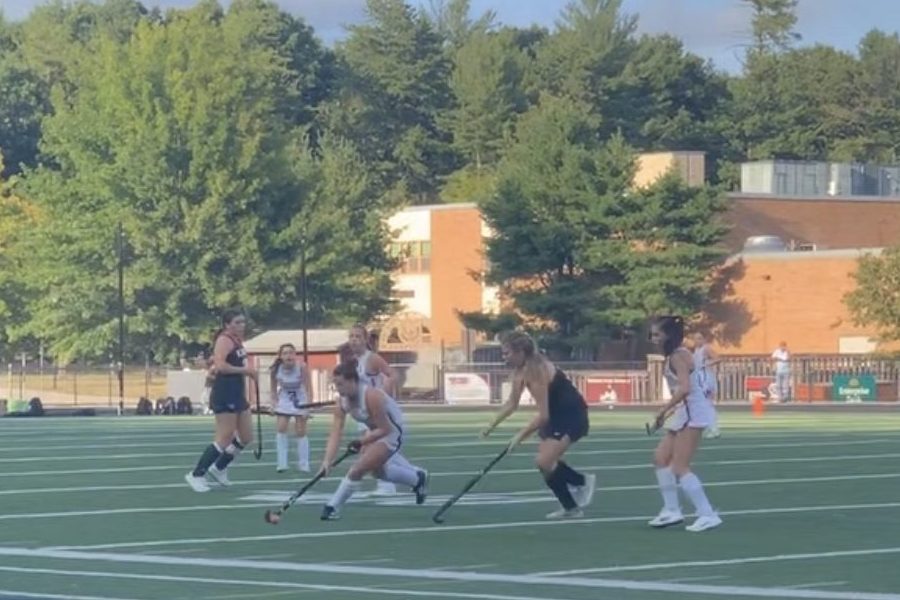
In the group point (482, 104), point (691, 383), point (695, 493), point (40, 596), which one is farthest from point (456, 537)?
point (482, 104)

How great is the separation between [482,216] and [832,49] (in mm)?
53106

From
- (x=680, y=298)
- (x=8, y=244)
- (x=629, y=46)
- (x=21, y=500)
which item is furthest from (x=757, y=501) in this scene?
(x=629, y=46)

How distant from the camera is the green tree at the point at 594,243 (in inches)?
2982

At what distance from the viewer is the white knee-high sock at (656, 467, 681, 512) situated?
56.7 ft

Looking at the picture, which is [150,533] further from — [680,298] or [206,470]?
[680,298]

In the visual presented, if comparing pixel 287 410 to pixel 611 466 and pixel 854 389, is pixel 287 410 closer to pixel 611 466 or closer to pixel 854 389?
pixel 611 466

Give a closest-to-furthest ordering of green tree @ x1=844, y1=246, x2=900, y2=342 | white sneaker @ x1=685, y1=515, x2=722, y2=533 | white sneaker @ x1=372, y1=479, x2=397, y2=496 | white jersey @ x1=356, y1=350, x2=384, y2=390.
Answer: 1. white sneaker @ x1=685, y1=515, x2=722, y2=533
2. white jersey @ x1=356, y1=350, x2=384, y2=390
3. white sneaker @ x1=372, y1=479, x2=397, y2=496
4. green tree @ x1=844, y1=246, x2=900, y2=342

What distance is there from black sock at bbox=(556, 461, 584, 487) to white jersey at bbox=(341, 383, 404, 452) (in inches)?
54.1

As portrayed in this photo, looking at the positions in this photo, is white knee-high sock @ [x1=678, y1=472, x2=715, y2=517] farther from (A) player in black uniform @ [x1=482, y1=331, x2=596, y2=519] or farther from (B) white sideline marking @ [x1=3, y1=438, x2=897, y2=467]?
(B) white sideline marking @ [x1=3, y1=438, x2=897, y2=467]

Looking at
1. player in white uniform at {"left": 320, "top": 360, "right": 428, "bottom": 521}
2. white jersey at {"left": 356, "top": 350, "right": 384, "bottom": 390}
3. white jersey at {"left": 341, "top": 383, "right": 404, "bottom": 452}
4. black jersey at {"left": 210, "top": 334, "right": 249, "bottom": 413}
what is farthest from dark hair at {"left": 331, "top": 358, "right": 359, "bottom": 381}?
black jersey at {"left": 210, "top": 334, "right": 249, "bottom": 413}

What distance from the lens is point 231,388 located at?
22.2 metres

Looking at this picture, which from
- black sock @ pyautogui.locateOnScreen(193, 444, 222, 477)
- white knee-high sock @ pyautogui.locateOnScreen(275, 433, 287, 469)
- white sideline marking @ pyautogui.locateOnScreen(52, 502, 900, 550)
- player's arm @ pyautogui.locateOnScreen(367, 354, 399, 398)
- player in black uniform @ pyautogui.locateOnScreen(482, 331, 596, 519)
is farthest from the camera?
white knee-high sock @ pyautogui.locateOnScreen(275, 433, 287, 469)

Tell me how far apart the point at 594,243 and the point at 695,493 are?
196 ft

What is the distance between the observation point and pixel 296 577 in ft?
46.8
